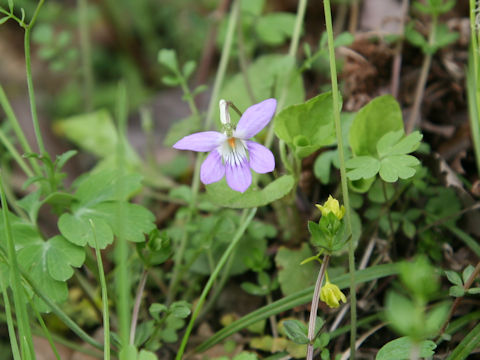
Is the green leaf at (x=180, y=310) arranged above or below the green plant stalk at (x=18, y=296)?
below

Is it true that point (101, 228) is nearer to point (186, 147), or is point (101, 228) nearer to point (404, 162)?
point (186, 147)

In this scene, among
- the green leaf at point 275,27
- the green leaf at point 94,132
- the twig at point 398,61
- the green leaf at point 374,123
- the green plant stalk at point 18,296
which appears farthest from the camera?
the green leaf at point 94,132

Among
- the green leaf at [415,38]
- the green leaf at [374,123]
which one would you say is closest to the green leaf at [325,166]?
the green leaf at [374,123]

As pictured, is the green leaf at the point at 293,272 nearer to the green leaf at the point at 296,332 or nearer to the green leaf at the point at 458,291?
the green leaf at the point at 296,332

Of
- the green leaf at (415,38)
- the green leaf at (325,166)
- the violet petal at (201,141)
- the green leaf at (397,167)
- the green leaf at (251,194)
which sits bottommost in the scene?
the green leaf at (325,166)

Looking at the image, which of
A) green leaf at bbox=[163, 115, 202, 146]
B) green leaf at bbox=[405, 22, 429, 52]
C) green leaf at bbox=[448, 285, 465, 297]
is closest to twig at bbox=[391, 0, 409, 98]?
green leaf at bbox=[405, 22, 429, 52]

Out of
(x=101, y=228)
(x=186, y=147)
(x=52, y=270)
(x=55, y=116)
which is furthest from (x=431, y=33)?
(x=55, y=116)

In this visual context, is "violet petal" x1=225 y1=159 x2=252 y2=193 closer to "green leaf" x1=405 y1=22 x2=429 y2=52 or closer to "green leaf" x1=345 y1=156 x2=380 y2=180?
"green leaf" x1=345 y1=156 x2=380 y2=180
